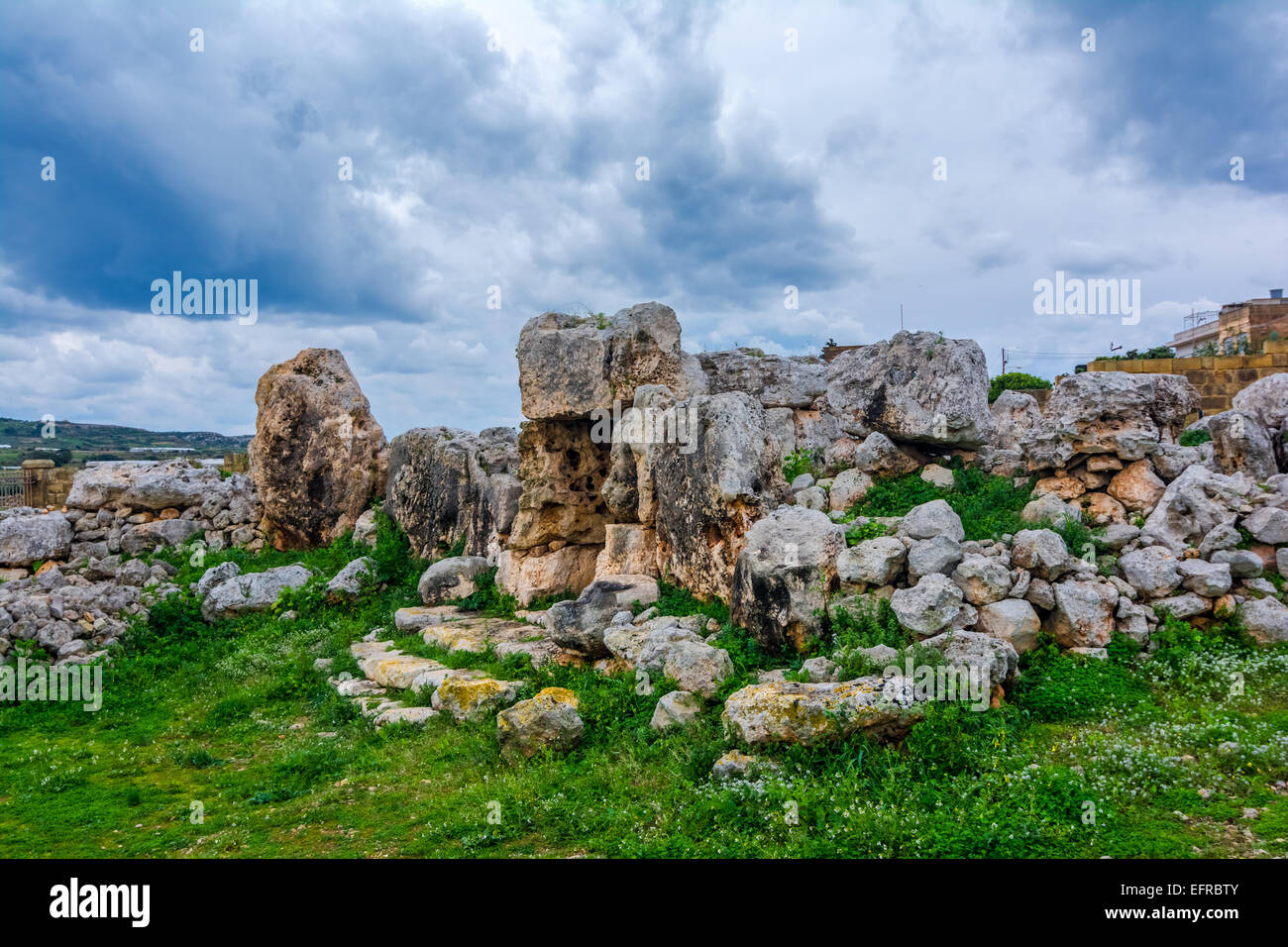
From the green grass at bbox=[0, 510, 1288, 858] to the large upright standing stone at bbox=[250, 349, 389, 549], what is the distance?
26.1 ft

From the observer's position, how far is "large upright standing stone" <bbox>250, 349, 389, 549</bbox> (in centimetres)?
1852

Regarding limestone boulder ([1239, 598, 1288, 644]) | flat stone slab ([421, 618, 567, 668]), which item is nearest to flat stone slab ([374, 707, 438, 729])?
flat stone slab ([421, 618, 567, 668])

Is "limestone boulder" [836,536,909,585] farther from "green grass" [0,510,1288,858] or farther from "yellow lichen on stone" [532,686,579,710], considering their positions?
"yellow lichen on stone" [532,686,579,710]

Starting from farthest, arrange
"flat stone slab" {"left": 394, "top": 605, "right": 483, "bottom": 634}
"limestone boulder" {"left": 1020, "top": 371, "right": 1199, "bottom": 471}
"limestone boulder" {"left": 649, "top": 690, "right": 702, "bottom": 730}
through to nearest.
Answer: "flat stone slab" {"left": 394, "top": 605, "right": 483, "bottom": 634} < "limestone boulder" {"left": 1020, "top": 371, "right": 1199, "bottom": 471} < "limestone boulder" {"left": 649, "top": 690, "right": 702, "bottom": 730}

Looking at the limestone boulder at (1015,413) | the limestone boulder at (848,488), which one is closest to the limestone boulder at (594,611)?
the limestone boulder at (848,488)

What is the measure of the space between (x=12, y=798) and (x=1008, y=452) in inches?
550

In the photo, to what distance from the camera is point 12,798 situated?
839cm

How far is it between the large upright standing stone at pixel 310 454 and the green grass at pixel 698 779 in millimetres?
7961

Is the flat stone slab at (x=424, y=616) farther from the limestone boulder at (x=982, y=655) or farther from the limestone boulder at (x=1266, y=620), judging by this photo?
the limestone boulder at (x=1266, y=620)

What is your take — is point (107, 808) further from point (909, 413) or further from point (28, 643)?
point (909, 413)

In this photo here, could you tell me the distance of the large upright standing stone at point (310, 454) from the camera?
18.5 metres

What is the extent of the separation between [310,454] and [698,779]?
47.4ft

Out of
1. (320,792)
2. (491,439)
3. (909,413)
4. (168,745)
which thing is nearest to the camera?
(320,792)
